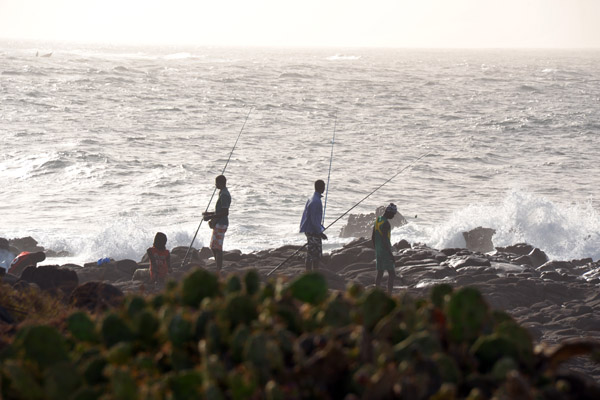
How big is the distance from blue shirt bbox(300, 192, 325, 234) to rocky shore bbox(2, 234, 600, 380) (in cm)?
109

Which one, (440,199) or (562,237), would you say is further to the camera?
(440,199)

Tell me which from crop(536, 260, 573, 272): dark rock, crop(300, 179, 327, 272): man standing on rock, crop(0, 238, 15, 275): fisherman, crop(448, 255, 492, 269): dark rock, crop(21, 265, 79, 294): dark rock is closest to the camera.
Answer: crop(21, 265, 79, 294): dark rock

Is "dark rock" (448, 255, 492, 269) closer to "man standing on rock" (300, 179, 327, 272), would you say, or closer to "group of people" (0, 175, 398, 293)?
"group of people" (0, 175, 398, 293)

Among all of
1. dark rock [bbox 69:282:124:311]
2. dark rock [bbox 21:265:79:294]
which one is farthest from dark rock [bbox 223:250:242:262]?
dark rock [bbox 69:282:124:311]

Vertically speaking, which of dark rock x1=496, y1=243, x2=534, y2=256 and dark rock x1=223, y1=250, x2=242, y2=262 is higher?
dark rock x1=223, y1=250, x2=242, y2=262

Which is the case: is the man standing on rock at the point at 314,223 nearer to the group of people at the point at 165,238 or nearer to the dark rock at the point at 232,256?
the group of people at the point at 165,238

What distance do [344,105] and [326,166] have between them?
72.8ft

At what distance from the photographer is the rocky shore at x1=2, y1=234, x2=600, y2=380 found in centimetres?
1045

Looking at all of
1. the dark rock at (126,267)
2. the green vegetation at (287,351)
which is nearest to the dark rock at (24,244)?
the dark rock at (126,267)

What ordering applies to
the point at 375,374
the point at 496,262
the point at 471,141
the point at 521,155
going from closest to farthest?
the point at 375,374 → the point at 496,262 → the point at 521,155 → the point at 471,141

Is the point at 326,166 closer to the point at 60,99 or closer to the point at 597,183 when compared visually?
the point at 597,183

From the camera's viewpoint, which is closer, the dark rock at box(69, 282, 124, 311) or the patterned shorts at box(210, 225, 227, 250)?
the dark rock at box(69, 282, 124, 311)

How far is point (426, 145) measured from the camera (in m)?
38.4

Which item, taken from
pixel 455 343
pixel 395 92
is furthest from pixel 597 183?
pixel 395 92
